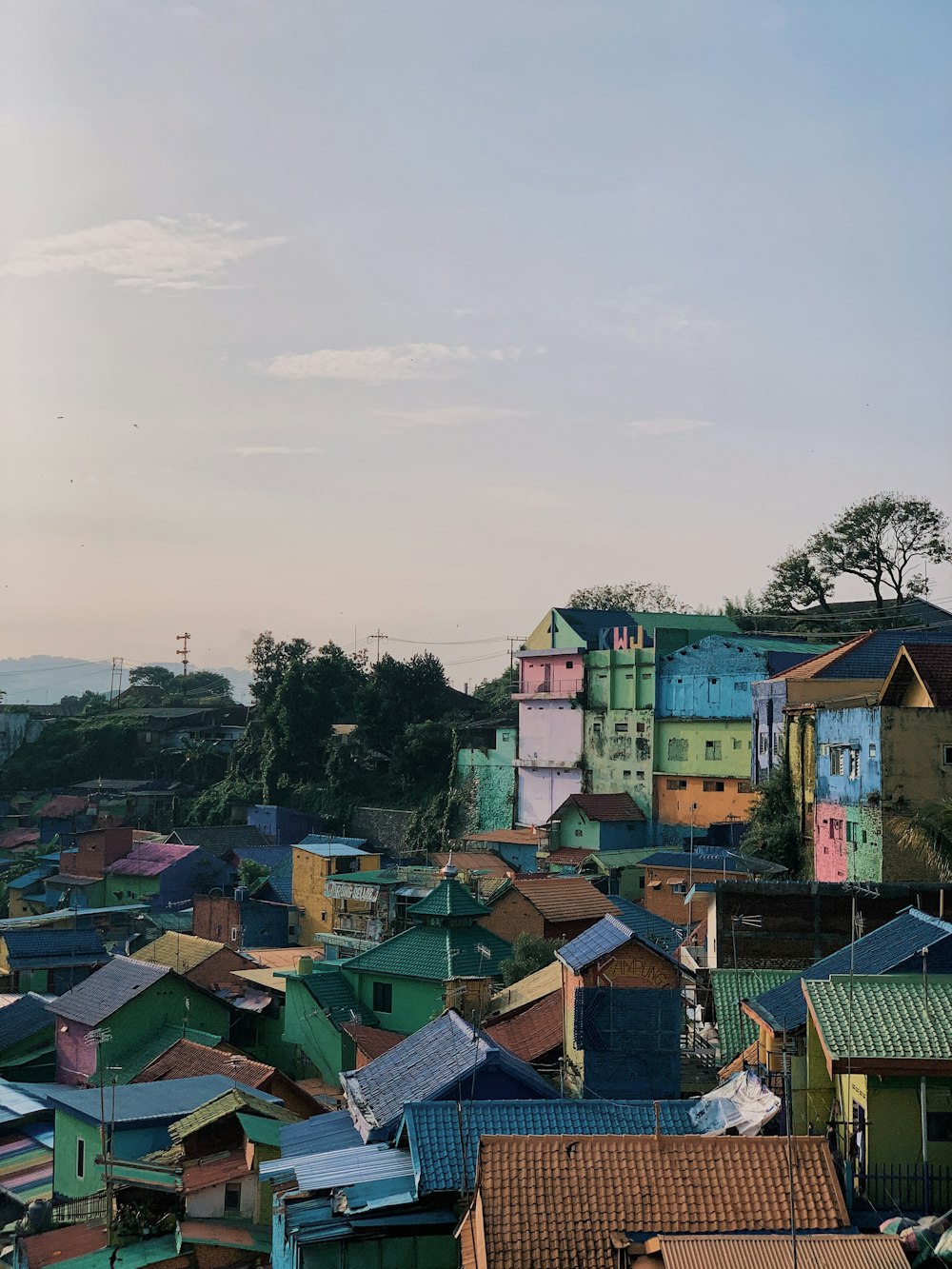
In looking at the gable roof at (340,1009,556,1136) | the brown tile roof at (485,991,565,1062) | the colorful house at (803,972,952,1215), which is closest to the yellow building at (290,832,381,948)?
the brown tile roof at (485,991,565,1062)

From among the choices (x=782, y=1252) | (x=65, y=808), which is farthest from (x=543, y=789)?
(x=782, y=1252)

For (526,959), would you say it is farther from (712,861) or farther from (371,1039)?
(712,861)

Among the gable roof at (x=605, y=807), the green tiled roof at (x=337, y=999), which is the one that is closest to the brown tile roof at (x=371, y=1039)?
the green tiled roof at (x=337, y=999)

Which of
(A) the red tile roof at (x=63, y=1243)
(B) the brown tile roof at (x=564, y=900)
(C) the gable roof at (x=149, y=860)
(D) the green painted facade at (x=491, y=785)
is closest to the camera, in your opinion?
(A) the red tile roof at (x=63, y=1243)

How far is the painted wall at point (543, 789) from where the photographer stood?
174ft

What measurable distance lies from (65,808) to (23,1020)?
34.4 metres

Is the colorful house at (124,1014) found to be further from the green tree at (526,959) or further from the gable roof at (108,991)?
the green tree at (526,959)

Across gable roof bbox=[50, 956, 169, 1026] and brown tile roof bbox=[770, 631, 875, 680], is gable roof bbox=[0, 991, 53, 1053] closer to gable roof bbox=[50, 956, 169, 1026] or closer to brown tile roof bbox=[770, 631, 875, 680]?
gable roof bbox=[50, 956, 169, 1026]

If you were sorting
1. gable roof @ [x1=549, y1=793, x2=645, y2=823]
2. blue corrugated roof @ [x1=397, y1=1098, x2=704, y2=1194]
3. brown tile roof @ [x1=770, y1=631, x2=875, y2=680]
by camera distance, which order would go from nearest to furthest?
blue corrugated roof @ [x1=397, y1=1098, x2=704, y2=1194] → brown tile roof @ [x1=770, y1=631, x2=875, y2=680] → gable roof @ [x1=549, y1=793, x2=645, y2=823]

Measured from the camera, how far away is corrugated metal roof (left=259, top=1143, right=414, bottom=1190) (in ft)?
47.4

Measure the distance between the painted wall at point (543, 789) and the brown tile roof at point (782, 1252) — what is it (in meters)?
39.3

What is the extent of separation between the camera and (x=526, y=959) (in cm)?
2798

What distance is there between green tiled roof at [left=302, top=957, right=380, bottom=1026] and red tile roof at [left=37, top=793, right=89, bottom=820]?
39.4 metres

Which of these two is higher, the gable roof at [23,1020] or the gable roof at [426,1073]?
the gable roof at [426,1073]
